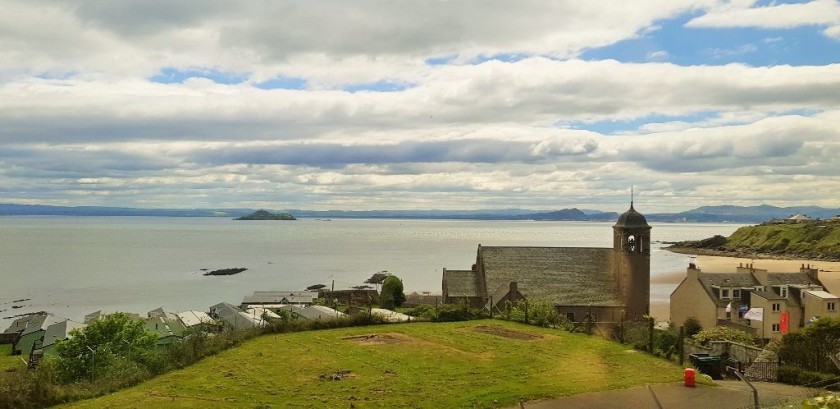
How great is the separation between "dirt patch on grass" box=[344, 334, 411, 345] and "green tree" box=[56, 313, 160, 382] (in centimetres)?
985

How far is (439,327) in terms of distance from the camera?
38312mm

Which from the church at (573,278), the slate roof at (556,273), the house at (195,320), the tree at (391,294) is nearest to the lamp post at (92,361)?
the house at (195,320)

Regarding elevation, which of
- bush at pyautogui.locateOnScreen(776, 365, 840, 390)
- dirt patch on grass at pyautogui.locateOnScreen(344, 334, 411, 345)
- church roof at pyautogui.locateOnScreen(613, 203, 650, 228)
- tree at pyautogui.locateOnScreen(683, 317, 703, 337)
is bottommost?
tree at pyautogui.locateOnScreen(683, 317, 703, 337)

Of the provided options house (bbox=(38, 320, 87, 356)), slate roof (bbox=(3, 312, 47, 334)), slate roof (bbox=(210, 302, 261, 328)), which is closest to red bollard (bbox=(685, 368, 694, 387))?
slate roof (bbox=(210, 302, 261, 328))

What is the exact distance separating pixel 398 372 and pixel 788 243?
172552 millimetres

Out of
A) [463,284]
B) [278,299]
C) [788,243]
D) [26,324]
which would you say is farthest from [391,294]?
[788,243]

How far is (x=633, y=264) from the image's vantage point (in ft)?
171

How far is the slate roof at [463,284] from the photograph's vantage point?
185ft

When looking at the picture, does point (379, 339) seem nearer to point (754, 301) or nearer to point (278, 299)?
point (754, 301)

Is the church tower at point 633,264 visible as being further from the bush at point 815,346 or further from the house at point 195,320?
the house at point 195,320

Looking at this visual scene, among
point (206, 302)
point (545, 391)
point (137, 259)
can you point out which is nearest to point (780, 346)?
point (545, 391)

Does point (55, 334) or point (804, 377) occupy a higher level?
point (804, 377)

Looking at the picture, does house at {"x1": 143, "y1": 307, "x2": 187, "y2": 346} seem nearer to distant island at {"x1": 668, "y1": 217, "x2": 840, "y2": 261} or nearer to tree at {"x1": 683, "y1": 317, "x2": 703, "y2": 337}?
tree at {"x1": 683, "y1": 317, "x2": 703, "y2": 337}

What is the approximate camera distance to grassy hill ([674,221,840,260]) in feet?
504
